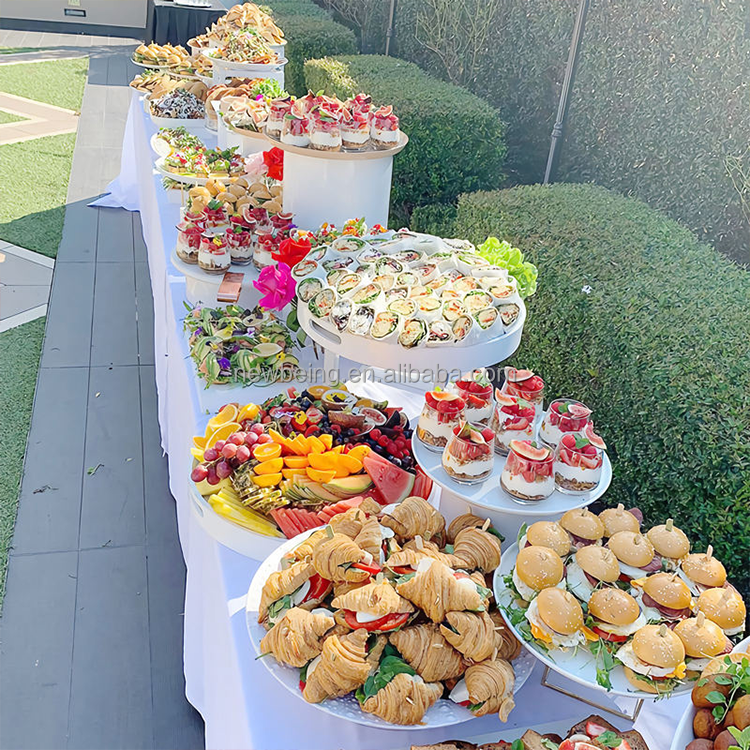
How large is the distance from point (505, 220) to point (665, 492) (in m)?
1.47

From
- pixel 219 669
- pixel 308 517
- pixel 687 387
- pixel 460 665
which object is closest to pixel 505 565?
pixel 460 665

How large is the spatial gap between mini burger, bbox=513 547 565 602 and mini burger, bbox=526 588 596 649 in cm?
3

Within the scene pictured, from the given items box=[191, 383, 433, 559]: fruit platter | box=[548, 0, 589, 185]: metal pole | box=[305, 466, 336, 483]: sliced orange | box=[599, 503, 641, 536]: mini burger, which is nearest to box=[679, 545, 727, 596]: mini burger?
box=[599, 503, 641, 536]: mini burger

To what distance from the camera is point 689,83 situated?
142 inches

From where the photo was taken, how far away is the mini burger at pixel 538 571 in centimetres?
119

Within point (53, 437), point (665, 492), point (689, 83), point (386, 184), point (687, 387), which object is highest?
point (689, 83)

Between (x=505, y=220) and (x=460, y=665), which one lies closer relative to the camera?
(x=460, y=665)

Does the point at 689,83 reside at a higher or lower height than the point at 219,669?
higher

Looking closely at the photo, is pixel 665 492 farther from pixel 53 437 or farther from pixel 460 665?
pixel 53 437

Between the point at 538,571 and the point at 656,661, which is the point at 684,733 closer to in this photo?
the point at 656,661

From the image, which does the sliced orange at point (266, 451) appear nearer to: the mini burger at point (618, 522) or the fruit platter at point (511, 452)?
the fruit platter at point (511, 452)

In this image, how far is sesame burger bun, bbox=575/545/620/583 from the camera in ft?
3.90

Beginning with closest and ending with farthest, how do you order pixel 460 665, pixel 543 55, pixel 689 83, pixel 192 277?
pixel 460 665 < pixel 192 277 < pixel 689 83 < pixel 543 55

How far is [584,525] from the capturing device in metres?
1.27
